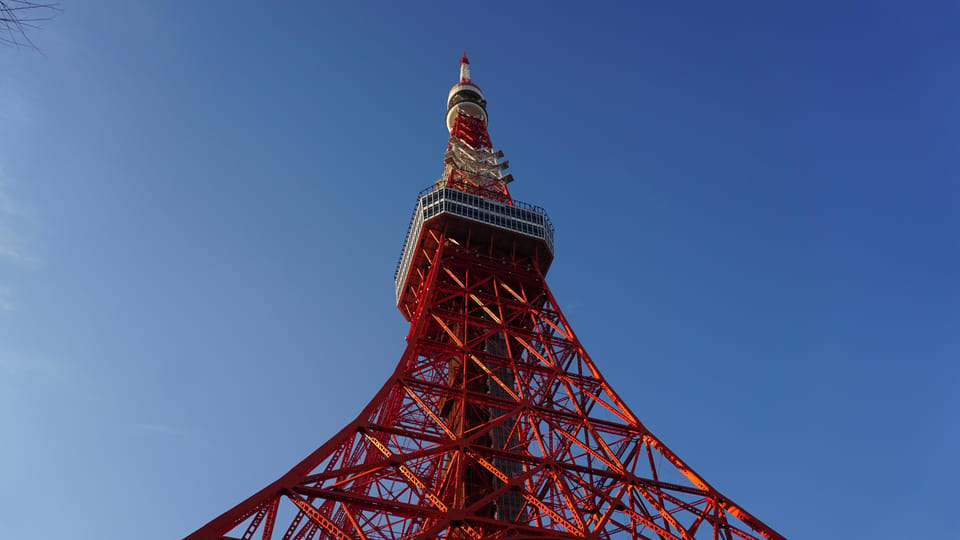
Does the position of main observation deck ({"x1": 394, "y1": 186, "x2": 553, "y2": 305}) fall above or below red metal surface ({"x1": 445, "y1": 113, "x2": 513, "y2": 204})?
below

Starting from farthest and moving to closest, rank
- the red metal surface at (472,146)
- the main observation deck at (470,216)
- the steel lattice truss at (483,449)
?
1. the red metal surface at (472,146)
2. the main observation deck at (470,216)
3. the steel lattice truss at (483,449)

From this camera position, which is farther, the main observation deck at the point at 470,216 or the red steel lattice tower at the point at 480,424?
the main observation deck at the point at 470,216

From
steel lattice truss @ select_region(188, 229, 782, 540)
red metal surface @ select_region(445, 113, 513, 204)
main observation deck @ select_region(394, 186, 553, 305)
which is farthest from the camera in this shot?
red metal surface @ select_region(445, 113, 513, 204)

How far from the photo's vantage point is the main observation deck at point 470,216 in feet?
91.8

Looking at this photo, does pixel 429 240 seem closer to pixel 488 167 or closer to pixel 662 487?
pixel 488 167

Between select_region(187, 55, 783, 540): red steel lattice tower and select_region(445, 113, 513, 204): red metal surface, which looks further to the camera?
select_region(445, 113, 513, 204): red metal surface

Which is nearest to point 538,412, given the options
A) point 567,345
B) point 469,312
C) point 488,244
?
point 567,345

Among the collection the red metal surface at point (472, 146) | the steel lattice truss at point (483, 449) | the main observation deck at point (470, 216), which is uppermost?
the red metal surface at point (472, 146)

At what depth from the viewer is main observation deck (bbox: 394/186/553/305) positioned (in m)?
28.0

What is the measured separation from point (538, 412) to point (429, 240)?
1024cm

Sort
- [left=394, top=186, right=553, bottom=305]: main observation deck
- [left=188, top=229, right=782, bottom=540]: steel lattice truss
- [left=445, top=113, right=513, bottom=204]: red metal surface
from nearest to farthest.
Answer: [left=188, top=229, right=782, bottom=540]: steel lattice truss, [left=394, top=186, right=553, bottom=305]: main observation deck, [left=445, top=113, right=513, bottom=204]: red metal surface

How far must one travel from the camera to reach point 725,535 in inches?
671

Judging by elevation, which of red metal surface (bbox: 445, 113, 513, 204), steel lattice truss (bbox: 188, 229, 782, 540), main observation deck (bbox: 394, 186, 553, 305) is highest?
red metal surface (bbox: 445, 113, 513, 204)

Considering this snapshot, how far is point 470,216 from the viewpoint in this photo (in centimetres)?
2794
